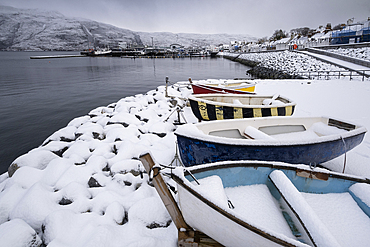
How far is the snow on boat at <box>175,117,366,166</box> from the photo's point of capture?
10.6 feet

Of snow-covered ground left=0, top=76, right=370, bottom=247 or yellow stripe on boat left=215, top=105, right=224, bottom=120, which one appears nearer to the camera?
snow-covered ground left=0, top=76, right=370, bottom=247

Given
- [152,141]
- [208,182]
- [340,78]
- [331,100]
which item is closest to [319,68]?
[340,78]

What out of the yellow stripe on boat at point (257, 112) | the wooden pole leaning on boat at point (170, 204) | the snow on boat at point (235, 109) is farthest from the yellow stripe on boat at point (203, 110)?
the wooden pole leaning on boat at point (170, 204)

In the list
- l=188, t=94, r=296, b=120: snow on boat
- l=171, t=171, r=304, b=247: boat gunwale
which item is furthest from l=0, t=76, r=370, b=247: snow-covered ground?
l=188, t=94, r=296, b=120: snow on boat

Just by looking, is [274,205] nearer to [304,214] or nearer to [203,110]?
[304,214]

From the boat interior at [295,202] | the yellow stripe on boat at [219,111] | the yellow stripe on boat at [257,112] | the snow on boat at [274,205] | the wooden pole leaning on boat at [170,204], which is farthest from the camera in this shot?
the yellow stripe on boat at [219,111]

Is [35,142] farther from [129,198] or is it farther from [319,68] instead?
[319,68]

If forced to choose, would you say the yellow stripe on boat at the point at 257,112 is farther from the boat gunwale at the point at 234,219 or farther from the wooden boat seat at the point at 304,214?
the boat gunwale at the point at 234,219

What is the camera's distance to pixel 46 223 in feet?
8.91

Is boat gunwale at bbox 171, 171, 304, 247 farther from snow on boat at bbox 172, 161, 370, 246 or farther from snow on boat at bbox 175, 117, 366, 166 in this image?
snow on boat at bbox 175, 117, 366, 166

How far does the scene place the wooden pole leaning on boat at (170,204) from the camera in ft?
7.24

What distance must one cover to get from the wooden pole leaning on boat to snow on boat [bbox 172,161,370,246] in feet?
0.49

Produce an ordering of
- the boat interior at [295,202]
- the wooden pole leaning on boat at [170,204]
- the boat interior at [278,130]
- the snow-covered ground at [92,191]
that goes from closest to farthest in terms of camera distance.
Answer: the boat interior at [295,202], the wooden pole leaning on boat at [170,204], the snow-covered ground at [92,191], the boat interior at [278,130]

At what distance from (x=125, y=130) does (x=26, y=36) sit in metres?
226
